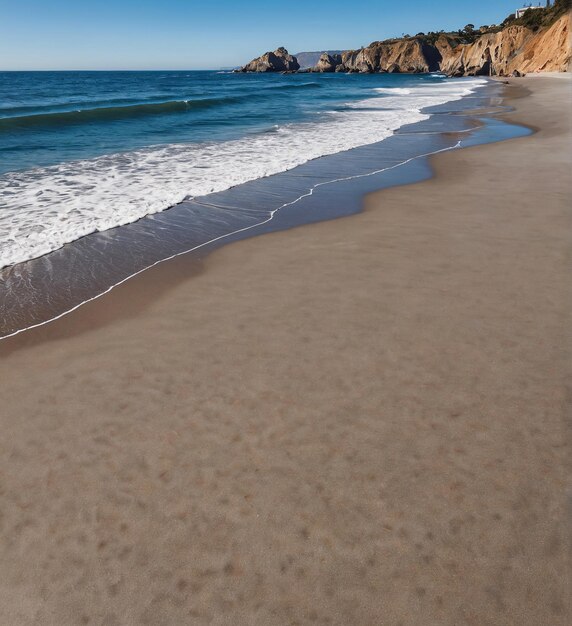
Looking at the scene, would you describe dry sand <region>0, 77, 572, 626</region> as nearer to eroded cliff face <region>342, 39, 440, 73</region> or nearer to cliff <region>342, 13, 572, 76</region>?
cliff <region>342, 13, 572, 76</region>

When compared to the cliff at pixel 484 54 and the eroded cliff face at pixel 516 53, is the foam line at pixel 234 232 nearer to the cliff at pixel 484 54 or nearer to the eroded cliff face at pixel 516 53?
the cliff at pixel 484 54

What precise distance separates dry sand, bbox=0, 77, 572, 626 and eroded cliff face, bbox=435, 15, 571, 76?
193 ft

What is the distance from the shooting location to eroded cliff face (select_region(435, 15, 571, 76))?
51.6m

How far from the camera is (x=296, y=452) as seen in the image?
10.6ft

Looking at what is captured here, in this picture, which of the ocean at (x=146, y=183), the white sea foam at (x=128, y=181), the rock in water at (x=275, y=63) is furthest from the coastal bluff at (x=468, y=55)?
the white sea foam at (x=128, y=181)

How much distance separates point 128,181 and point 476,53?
8869 cm

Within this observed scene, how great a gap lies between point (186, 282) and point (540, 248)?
4710 mm

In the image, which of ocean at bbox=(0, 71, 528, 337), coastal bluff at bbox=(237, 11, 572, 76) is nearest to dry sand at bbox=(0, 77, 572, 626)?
ocean at bbox=(0, 71, 528, 337)

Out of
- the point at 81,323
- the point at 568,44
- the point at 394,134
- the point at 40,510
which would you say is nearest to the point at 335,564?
→ the point at 40,510

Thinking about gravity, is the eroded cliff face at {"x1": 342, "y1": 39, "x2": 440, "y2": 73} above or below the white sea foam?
above

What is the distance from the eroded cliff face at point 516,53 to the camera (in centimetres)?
5159

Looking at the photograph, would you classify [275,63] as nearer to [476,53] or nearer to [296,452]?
[476,53]

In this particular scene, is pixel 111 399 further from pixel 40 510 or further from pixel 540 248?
pixel 540 248

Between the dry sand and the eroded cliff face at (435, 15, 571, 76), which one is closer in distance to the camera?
the dry sand
